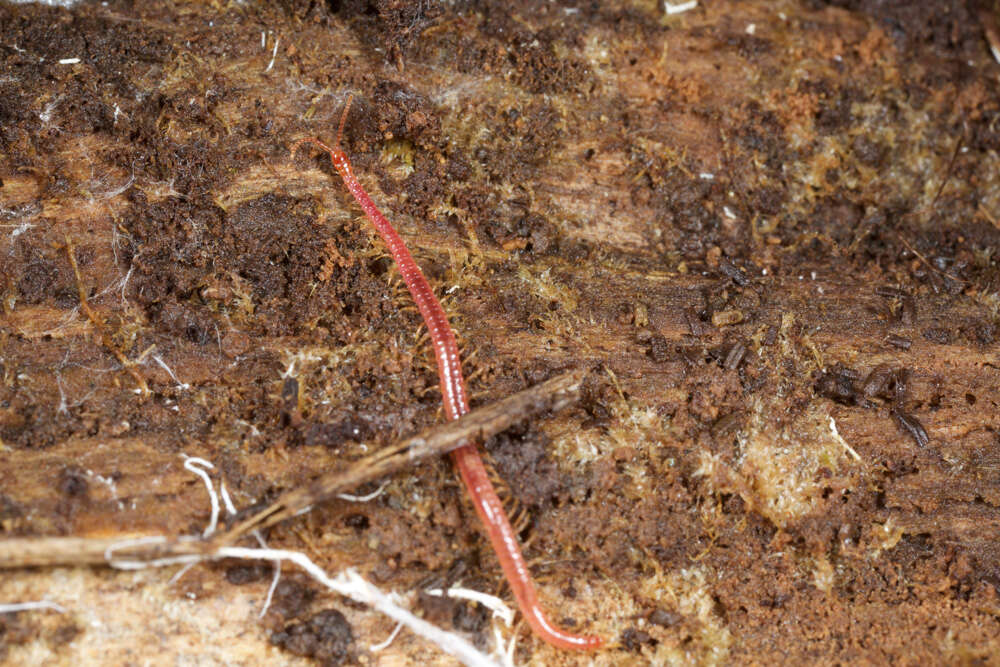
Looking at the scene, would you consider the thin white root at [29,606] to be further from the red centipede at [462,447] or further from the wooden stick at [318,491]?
the red centipede at [462,447]

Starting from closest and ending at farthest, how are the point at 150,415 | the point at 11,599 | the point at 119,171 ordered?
1. the point at 11,599
2. the point at 150,415
3. the point at 119,171

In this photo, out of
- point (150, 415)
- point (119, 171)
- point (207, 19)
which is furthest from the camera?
point (207, 19)

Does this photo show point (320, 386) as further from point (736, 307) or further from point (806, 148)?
point (806, 148)

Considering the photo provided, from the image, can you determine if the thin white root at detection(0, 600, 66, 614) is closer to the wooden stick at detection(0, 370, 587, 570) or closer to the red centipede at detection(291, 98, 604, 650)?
the wooden stick at detection(0, 370, 587, 570)

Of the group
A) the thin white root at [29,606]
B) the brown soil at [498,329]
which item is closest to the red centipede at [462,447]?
the brown soil at [498,329]

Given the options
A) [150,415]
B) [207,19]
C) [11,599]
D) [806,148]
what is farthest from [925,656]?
[207,19]

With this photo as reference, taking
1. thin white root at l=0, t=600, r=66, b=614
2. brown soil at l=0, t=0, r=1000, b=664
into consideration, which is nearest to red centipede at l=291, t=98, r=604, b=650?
brown soil at l=0, t=0, r=1000, b=664

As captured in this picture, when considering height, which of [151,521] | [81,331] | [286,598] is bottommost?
[286,598]

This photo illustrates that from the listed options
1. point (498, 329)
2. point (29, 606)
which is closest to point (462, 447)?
point (498, 329)
